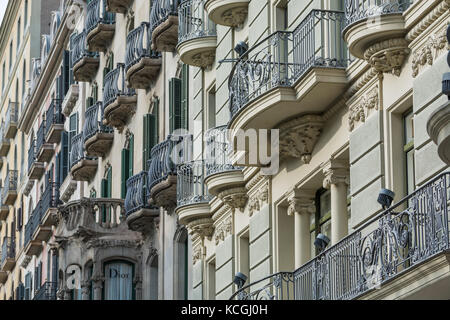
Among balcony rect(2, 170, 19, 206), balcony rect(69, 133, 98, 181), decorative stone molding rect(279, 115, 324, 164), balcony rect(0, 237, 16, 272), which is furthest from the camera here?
balcony rect(2, 170, 19, 206)

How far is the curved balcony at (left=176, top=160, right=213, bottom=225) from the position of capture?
32031 mm

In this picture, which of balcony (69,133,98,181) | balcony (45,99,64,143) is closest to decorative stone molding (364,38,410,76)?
balcony (69,133,98,181)

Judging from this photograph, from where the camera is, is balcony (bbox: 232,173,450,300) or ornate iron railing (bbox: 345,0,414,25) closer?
balcony (bbox: 232,173,450,300)

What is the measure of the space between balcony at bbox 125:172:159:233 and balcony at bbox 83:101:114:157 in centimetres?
568

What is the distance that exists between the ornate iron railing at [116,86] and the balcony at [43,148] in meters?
16.3

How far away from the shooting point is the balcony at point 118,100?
41.9 metres

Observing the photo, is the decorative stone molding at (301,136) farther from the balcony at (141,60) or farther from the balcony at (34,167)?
the balcony at (34,167)

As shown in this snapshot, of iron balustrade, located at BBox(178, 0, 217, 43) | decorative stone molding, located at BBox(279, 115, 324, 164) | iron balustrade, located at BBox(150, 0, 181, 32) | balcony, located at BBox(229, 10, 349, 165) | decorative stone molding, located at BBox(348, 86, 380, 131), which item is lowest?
decorative stone molding, located at BBox(348, 86, 380, 131)

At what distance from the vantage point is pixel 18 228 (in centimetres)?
6819

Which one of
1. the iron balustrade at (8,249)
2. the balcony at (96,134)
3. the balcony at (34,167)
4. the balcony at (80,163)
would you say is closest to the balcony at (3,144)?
the iron balustrade at (8,249)

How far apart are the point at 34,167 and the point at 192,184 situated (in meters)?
29.8

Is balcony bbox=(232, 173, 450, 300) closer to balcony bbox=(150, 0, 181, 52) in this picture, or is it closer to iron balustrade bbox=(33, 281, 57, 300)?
balcony bbox=(150, 0, 181, 52)

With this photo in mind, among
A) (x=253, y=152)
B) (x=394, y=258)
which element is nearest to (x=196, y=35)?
(x=253, y=152)

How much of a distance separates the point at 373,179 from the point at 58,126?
35667 mm
